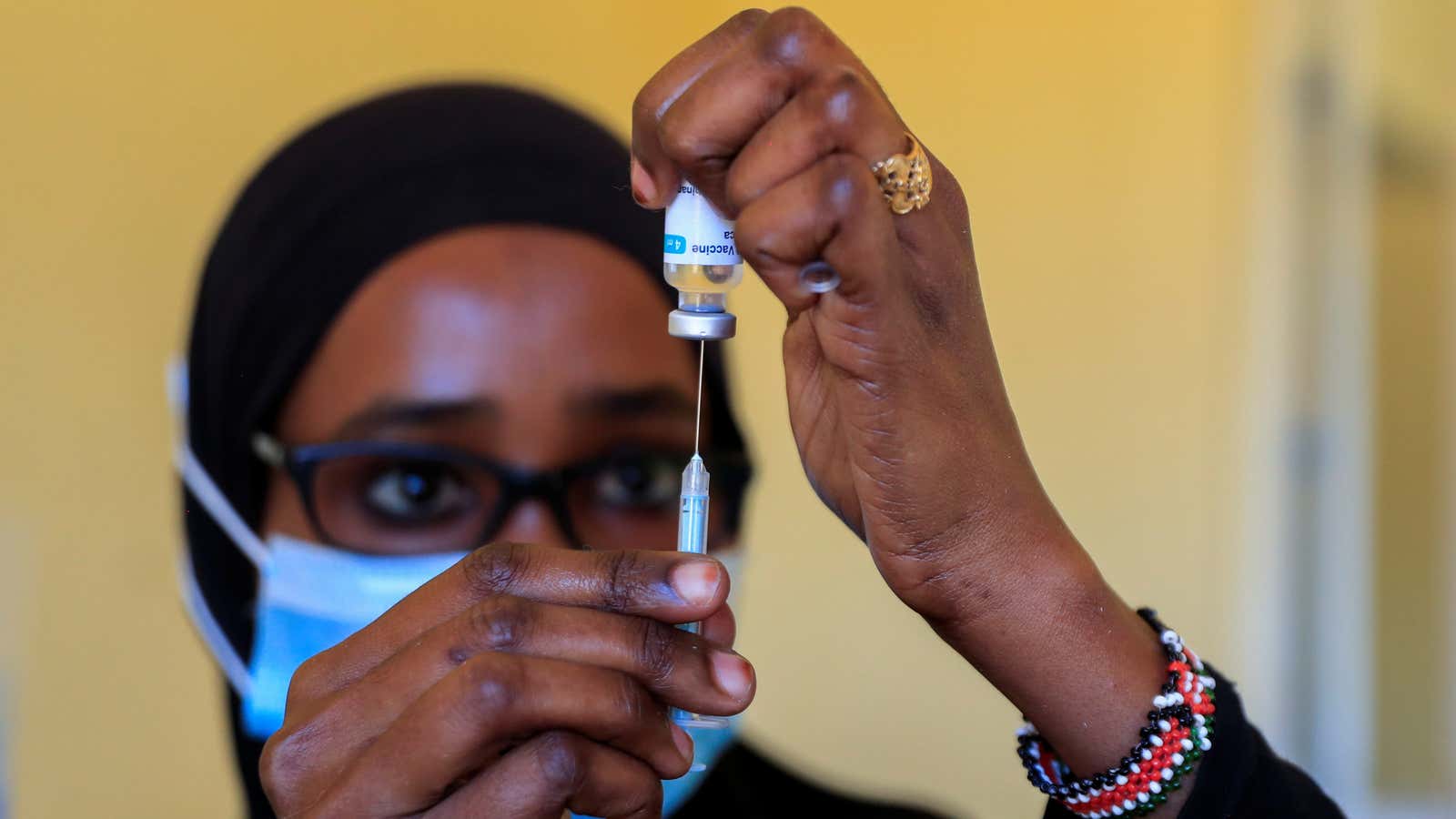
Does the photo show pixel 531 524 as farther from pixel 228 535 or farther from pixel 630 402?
pixel 228 535

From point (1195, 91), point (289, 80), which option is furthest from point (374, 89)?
point (1195, 91)

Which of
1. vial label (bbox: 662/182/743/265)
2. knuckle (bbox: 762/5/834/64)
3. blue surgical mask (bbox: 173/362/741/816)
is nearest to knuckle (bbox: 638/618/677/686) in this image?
vial label (bbox: 662/182/743/265)

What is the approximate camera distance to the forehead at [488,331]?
125cm

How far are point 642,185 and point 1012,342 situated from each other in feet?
5.76

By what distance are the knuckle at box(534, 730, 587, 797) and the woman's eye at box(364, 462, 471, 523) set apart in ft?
2.05

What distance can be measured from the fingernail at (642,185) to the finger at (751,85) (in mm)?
52

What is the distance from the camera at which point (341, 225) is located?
1330 millimetres

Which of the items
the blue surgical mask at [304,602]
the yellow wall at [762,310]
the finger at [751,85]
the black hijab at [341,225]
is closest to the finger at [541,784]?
the finger at [751,85]

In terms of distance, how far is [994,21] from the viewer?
7.50ft

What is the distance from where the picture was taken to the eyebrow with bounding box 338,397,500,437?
1.24m

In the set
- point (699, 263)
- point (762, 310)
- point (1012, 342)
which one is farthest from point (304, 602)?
point (1012, 342)

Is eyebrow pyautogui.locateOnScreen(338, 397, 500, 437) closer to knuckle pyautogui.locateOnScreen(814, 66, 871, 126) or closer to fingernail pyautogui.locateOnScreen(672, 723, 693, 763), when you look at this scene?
fingernail pyautogui.locateOnScreen(672, 723, 693, 763)

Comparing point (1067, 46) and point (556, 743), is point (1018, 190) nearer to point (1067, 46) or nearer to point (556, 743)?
point (1067, 46)

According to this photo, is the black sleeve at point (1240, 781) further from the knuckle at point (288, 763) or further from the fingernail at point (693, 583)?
the knuckle at point (288, 763)
